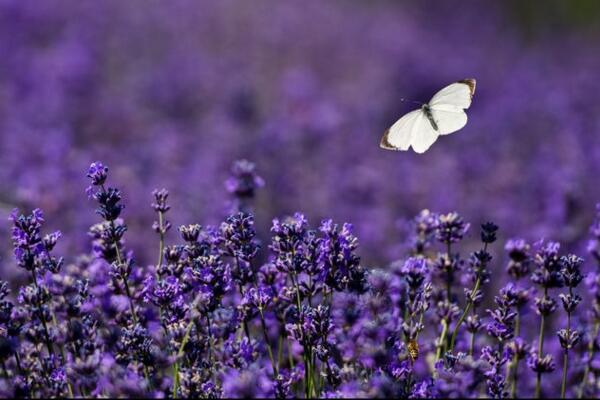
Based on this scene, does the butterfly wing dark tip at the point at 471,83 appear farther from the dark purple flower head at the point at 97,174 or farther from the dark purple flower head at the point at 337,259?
the dark purple flower head at the point at 97,174

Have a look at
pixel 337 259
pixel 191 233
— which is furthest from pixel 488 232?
pixel 191 233

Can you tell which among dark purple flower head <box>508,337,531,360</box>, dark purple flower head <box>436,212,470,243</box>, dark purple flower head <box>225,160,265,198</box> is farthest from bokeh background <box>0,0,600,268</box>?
dark purple flower head <box>508,337,531,360</box>

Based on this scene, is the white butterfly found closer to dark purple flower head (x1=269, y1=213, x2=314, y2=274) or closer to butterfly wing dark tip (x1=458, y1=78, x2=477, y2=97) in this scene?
butterfly wing dark tip (x1=458, y1=78, x2=477, y2=97)

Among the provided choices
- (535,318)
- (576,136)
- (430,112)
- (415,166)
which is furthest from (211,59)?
(430,112)

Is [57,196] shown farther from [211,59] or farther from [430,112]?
[211,59]

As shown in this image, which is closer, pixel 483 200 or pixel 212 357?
pixel 212 357

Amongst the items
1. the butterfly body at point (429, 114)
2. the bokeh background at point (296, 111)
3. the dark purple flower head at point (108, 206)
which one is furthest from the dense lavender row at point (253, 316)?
the bokeh background at point (296, 111)
